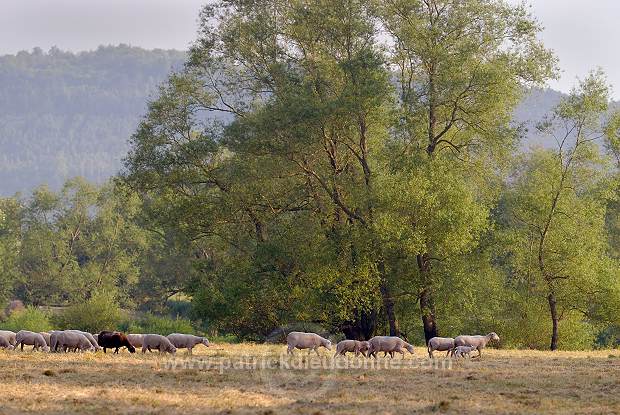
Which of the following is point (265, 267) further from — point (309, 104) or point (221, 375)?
point (221, 375)

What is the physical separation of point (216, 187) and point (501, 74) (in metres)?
16.8

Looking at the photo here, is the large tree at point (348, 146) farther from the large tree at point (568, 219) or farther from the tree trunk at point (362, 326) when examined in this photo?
the large tree at point (568, 219)

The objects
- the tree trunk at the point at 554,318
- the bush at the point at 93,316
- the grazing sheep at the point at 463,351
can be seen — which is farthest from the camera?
the bush at the point at 93,316

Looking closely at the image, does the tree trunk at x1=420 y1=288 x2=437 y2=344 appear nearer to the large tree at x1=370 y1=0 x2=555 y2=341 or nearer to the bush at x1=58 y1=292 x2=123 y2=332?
the large tree at x1=370 y1=0 x2=555 y2=341

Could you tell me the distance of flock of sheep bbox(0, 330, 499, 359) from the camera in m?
32.2

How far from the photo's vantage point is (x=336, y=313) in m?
45.4

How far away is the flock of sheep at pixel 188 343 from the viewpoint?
32156 millimetres

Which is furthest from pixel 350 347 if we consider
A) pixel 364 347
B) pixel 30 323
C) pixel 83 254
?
pixel 83 254

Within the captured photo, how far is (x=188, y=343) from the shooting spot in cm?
3369

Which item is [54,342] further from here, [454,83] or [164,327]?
[164,327]

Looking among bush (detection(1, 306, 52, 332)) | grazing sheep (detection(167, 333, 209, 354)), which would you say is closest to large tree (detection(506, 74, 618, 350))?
grazing sheep (detection(167, 333, 209, 354))

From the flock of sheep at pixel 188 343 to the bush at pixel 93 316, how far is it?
24229mm

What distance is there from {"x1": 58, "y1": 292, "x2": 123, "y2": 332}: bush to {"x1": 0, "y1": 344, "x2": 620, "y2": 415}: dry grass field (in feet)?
91.6

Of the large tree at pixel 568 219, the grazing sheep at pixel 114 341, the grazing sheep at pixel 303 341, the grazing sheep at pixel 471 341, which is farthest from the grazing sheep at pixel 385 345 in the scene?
the large tree at pixel 568 219
